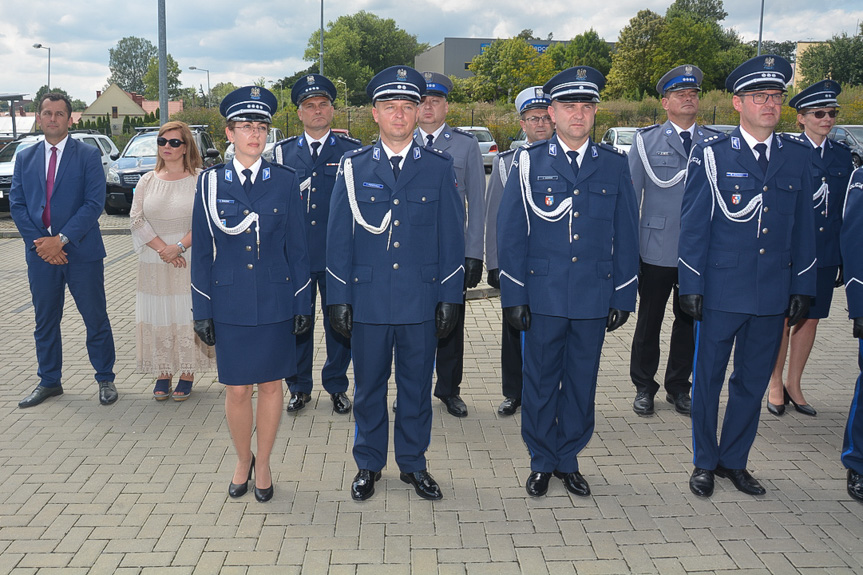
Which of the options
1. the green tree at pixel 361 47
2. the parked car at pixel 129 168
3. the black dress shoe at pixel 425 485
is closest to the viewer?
the black dress shoe at pixel 425 485

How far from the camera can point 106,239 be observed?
14.6m

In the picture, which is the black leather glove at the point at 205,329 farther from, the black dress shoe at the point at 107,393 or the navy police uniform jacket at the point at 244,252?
the black dress shoe at the point at 107,393

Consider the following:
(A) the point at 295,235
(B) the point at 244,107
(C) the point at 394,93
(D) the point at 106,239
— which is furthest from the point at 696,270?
(D) the point at 106,239

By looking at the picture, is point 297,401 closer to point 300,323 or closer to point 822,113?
point 300,323

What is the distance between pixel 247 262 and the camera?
4152mm

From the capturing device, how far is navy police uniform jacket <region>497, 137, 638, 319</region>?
4.27 metres

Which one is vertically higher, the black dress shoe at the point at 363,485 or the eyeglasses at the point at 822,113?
the eyeglasses at the point at 822,113

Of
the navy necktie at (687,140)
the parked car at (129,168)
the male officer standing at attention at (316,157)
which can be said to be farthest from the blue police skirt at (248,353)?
the parked car at (129,168)

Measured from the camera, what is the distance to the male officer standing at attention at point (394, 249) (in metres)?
4.18

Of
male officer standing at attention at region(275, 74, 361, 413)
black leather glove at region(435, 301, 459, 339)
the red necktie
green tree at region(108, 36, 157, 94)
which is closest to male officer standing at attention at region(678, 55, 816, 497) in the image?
black leather glove at region(435, 301, 459, 339)

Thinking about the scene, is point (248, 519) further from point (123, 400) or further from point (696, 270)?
point (696, 270)

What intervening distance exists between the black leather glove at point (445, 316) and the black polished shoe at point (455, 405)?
1529 mm

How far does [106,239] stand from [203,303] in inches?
454

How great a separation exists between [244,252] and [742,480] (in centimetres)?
311
